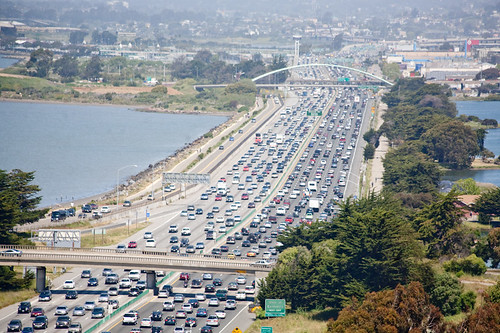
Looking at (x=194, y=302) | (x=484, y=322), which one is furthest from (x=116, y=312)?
(x=484, y=322)

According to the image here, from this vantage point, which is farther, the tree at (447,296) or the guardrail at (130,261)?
the guardrail at (130,261)

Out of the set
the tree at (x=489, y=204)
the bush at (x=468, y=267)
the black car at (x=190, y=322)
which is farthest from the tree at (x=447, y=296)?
the tree at (x=489, y=204)

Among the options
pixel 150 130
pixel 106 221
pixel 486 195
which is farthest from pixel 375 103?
pixel 106 221

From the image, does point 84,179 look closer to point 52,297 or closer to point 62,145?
point 62,145

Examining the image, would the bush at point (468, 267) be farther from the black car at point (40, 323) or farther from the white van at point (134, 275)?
the black car at point (40, 323)

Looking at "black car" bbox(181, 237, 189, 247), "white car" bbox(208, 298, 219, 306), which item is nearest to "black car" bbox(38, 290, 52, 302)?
"white car" bbox(208, 298, 219, 306)
